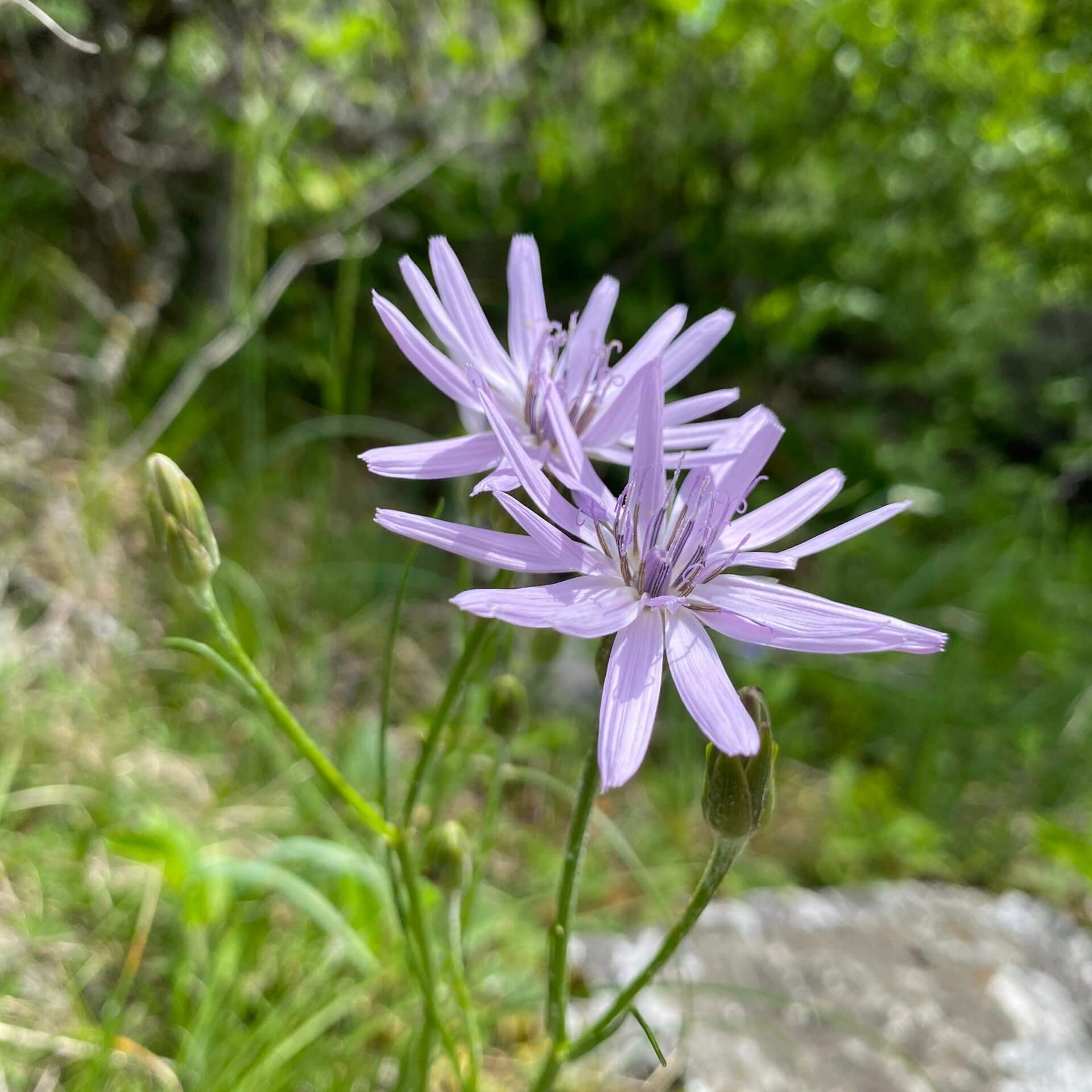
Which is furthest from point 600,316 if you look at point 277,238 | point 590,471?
point 277,238

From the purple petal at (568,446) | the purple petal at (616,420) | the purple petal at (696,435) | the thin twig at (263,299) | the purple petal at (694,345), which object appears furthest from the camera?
the thin twig at (263,299)

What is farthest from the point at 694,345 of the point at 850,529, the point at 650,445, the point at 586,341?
the point at 850,529

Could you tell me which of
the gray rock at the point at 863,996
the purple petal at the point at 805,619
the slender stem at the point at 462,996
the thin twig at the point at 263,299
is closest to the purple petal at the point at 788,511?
the purple petal at the point at 805,619

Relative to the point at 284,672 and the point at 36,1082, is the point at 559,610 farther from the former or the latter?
the point at 284,672

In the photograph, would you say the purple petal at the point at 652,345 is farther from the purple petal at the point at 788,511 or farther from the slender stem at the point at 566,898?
the slender stem at the point at 566,898

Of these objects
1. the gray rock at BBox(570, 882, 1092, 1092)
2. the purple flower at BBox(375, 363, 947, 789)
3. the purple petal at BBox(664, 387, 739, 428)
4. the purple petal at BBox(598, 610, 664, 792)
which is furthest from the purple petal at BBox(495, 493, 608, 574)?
the gray rock at BBox(570, 882, 1092, 1092)

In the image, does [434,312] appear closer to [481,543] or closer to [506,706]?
[481,543]

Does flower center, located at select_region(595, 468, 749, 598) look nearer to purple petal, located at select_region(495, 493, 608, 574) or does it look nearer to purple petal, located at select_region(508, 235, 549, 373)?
purple petal, located at select_region(495, 493, 608, 574)
